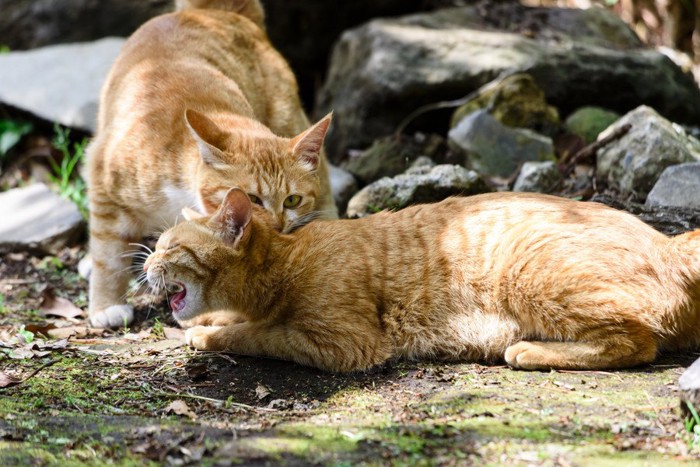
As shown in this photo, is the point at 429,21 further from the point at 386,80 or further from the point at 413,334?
the point at 413,334

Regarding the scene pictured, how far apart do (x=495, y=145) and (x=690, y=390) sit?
435 cm

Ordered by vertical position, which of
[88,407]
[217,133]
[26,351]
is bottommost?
[26,351]

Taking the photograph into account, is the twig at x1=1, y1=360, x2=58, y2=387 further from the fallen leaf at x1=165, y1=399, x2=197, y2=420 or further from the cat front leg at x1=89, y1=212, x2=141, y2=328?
the cat front leg at x1=89, y1=212, x2=141, y2=328

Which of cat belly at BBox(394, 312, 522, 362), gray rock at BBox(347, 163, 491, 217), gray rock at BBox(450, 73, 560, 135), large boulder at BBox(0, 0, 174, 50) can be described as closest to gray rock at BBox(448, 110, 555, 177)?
gray rock at BBox(450, 73, 560, 135)

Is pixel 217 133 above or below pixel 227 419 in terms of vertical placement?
above

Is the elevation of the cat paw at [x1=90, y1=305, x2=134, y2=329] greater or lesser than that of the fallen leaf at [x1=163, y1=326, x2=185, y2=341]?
lesser

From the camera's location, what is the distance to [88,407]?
150 inches

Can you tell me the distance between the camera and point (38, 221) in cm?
722

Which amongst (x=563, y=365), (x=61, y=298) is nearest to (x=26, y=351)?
(x=61, y=298)

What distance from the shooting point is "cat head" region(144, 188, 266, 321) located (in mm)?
4352

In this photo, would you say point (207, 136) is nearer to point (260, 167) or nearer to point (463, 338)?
point (260, 167)

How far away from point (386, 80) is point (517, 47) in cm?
147

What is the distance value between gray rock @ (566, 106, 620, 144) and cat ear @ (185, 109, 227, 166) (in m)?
4.06

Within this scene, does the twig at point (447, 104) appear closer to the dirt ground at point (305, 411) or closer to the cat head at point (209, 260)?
the cat head at point (209, 260)
